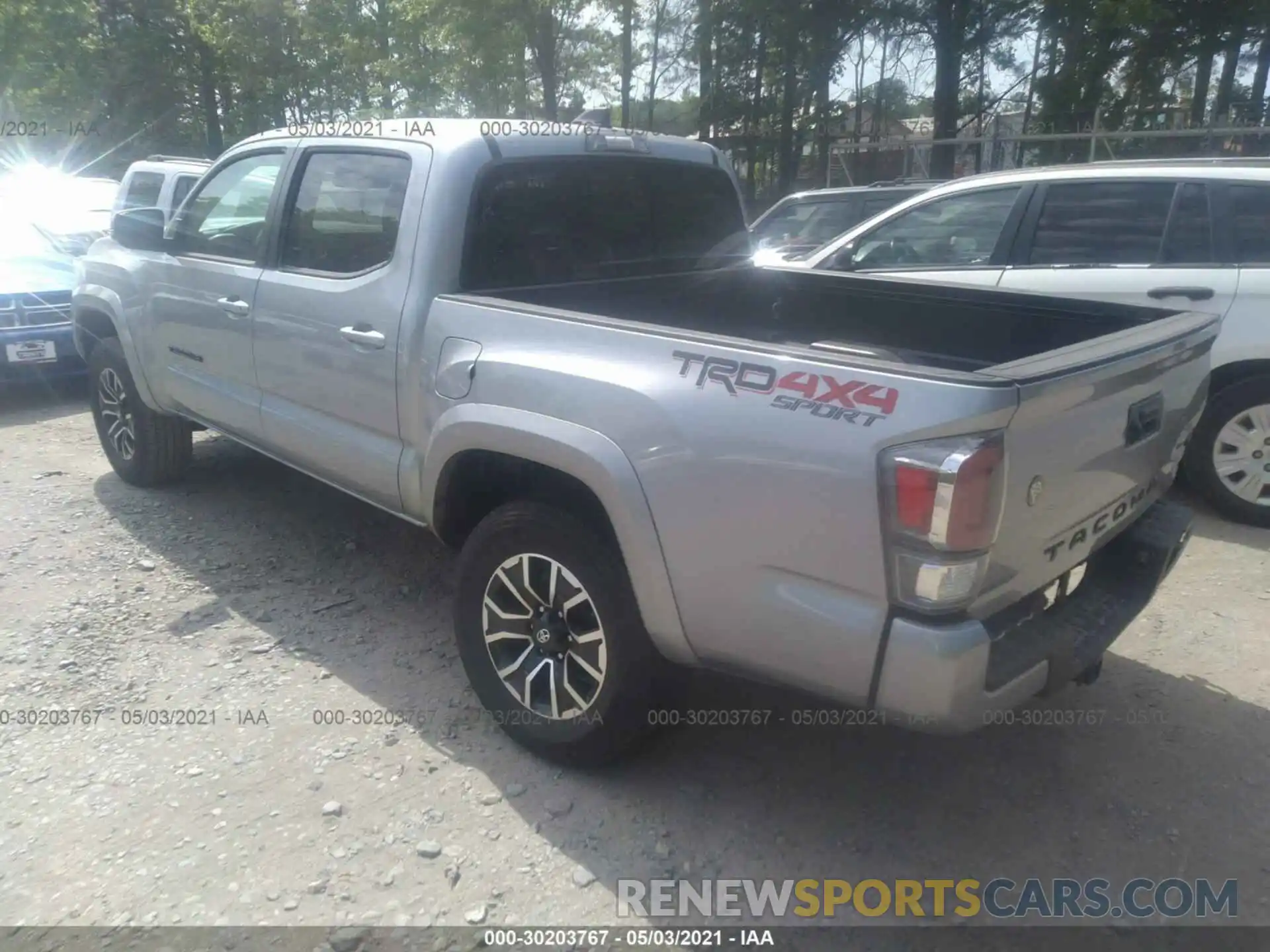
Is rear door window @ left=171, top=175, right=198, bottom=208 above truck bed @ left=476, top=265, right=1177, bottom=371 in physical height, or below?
above

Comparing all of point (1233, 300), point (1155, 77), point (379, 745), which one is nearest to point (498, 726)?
point (379, 745)

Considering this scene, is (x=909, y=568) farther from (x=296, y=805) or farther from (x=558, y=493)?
(x=296, y=805)

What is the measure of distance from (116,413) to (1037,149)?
51.8ft

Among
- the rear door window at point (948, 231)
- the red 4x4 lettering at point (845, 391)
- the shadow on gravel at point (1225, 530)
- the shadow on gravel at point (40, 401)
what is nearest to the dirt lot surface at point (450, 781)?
the shadow on gravel at point (1225, 530)

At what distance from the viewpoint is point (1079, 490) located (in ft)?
8.11

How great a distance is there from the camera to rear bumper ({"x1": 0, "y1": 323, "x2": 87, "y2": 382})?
7180mm

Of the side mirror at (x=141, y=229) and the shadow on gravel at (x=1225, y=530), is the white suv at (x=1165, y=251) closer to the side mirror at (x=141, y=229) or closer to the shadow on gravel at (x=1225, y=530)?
the shadow on gravel at (x=1225, y=530)

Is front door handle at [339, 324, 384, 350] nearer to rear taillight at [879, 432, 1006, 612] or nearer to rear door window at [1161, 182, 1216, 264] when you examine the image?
rear taillight at [879, 432, 1006, 612]

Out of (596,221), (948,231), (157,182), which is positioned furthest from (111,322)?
(157,182)

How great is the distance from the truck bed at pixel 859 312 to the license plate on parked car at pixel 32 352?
5492 millimetres

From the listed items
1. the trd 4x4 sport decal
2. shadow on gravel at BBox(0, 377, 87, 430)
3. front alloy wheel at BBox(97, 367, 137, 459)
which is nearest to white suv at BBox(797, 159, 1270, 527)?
the trd 4x4 sport decal

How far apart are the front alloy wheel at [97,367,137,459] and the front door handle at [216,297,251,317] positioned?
140cm

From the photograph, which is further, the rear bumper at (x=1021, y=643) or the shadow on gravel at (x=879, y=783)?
the shadow on gravel at (x=879, y=783)

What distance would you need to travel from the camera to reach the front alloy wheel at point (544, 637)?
2.88m
